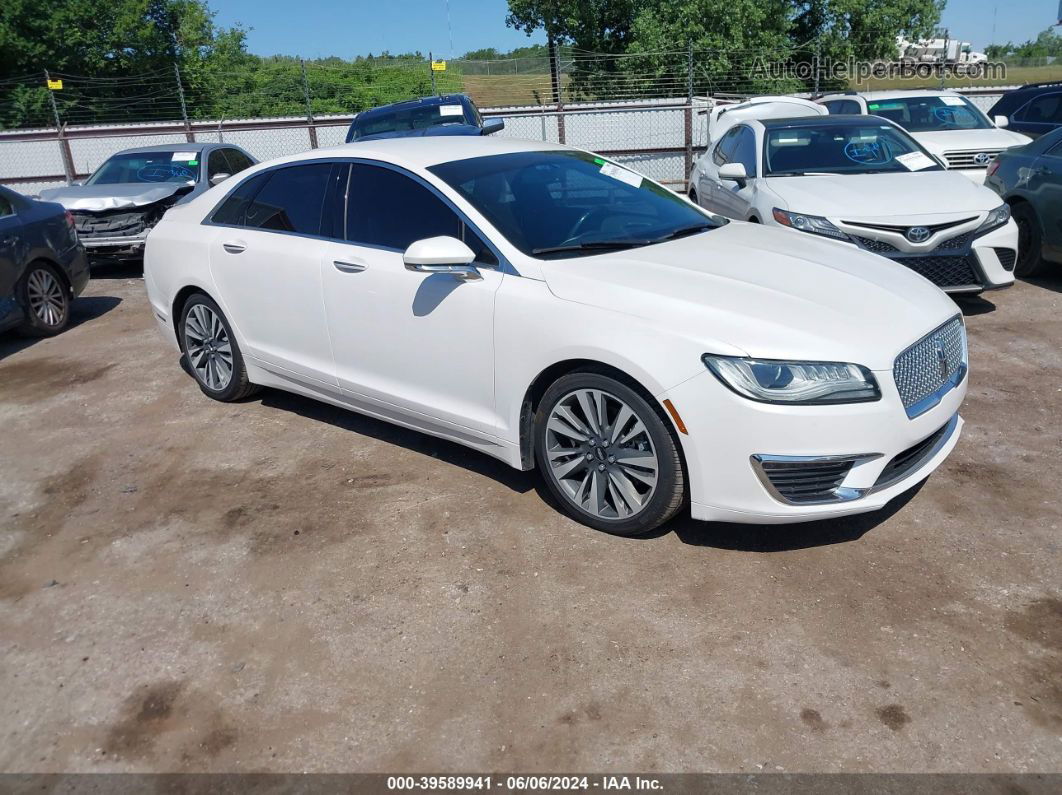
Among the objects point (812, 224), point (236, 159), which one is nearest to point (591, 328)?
point (812, 224)

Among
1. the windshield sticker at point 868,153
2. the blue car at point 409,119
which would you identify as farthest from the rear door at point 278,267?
the blue car at point 409,119

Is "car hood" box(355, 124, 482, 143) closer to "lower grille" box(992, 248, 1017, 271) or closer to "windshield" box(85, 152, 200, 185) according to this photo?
"windshield" box(85, 152, 200, 185)

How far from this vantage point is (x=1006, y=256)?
680 cm

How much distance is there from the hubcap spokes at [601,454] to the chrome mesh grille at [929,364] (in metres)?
1.03

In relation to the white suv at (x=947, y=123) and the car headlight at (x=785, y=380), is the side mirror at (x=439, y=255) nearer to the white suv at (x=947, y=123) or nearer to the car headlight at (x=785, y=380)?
the car headlight at (x=785, y=380)

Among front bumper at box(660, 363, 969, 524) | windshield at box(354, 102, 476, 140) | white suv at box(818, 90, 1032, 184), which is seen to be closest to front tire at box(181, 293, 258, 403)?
front bumper at box(660, 363, 969, 524)

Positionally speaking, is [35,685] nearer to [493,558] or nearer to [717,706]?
[493,558]

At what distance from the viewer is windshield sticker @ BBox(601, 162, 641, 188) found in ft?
16.1

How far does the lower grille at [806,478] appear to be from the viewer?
341 cm

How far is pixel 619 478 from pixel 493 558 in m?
0.64

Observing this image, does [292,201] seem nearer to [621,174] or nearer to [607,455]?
[621,174]

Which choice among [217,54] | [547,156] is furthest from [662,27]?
[547,156]

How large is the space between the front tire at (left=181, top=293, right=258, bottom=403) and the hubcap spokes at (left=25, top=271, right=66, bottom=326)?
2870 mm

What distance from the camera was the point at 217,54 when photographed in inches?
1369
